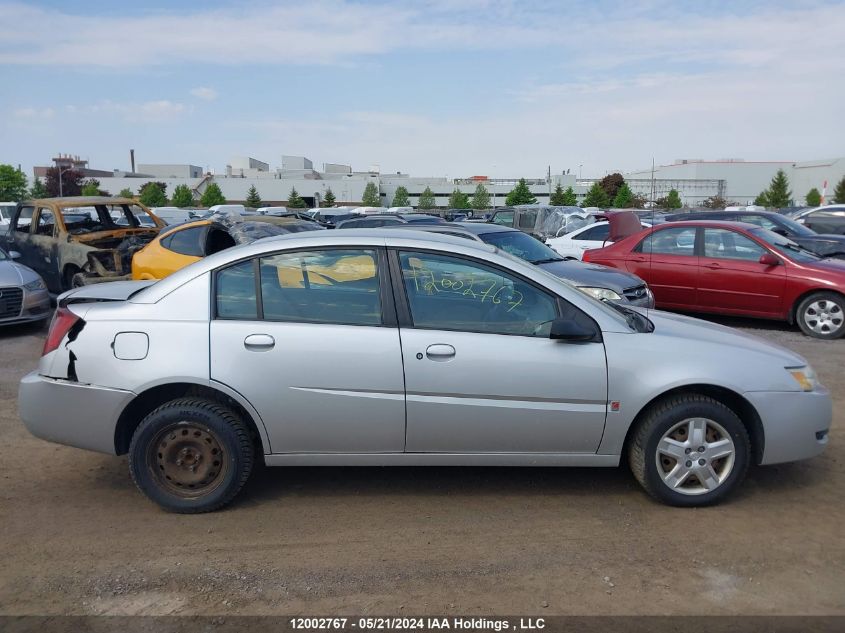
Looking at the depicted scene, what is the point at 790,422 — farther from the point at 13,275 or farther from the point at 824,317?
the point at 13,275

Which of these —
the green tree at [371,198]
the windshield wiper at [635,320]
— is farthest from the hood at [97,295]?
the green tree at [371,198]

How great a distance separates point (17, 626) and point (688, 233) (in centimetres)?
958

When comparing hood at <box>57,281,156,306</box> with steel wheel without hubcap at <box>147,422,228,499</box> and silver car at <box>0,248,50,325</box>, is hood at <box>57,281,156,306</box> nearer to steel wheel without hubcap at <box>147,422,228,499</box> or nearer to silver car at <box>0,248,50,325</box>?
steel wheel without hubcap at <box>147,422,228,499</box>

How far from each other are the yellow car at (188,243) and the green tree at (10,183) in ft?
170

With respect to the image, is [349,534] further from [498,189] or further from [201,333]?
[498,189]

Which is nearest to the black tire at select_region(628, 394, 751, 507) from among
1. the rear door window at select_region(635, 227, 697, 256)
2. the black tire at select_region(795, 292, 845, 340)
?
the black tire at select_region(795, 292, 845, 340)

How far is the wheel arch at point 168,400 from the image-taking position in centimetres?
419

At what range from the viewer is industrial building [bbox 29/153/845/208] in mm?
84812

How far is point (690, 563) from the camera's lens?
12.1ft

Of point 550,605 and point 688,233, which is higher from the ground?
point 688,233

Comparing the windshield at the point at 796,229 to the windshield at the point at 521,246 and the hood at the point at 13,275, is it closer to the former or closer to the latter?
the windshield at the point at 521,246

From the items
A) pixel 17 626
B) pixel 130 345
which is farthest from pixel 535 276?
pixel 17 626

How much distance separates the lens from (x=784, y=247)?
9961 millimetres

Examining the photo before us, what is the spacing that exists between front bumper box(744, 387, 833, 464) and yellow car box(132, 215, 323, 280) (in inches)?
280
